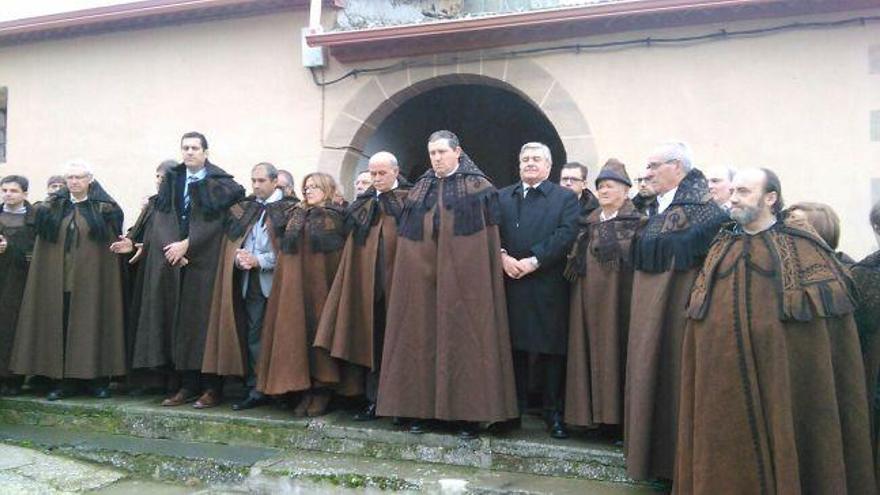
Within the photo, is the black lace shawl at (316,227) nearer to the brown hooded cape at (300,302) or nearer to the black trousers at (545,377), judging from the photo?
the brown hooded cape at (300,302)

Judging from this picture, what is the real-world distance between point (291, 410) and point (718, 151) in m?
4.19

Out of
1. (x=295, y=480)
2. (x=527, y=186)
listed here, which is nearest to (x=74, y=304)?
(x=295, y=480)

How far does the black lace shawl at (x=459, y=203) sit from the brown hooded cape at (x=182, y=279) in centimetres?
167

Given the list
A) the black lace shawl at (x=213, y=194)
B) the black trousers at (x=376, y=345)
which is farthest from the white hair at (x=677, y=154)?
the black lace shawl at (x=213, y=194)

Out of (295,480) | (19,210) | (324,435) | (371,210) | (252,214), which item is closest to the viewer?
(295,480)

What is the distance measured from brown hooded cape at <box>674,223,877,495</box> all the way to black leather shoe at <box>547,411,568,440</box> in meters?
1.20

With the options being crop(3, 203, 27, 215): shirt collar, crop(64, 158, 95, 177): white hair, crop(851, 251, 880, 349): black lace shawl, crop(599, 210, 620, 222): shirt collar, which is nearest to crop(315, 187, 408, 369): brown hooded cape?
crop(599, 210, 620, 222): shirt collar

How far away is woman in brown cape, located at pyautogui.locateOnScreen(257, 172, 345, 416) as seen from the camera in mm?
5613

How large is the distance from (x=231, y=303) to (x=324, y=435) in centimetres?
125

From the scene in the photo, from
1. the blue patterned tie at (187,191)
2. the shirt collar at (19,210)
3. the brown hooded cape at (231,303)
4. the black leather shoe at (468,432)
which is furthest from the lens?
the shirt collar at (19,210)

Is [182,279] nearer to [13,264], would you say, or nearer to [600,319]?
[13,264]

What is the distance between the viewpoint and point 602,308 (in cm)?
488

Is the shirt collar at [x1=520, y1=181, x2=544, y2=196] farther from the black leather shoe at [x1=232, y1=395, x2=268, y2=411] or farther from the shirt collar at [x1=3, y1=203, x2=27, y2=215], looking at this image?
the shirt collar at [x1=3, y1=203, x2=27, y2=215]

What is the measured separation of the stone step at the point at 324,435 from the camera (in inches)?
185
